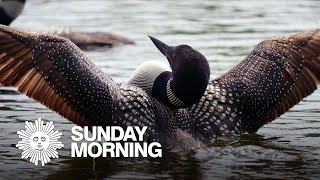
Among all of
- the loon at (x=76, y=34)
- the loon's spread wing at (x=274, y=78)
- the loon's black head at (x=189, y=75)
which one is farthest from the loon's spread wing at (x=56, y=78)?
the loon at (x=76, y=34)

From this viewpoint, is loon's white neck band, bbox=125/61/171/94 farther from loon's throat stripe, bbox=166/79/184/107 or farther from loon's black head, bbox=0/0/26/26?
loon's black head, bbox=0/0/26/26

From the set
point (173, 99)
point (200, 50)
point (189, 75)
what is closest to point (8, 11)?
point (200, 50)

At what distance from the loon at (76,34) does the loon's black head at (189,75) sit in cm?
594

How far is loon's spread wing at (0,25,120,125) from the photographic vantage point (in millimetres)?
6473

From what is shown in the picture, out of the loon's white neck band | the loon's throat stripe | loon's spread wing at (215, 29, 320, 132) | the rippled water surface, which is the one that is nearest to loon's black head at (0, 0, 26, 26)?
the rippled water surface

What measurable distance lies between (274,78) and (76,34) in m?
5.90

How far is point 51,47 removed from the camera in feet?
21.4

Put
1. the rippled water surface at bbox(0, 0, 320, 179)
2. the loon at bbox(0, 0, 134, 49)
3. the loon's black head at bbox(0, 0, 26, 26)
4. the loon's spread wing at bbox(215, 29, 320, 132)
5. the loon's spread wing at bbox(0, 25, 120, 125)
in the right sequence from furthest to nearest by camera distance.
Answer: the loon's black head at bbox(0, 0, 26, 26)
the loon at bbox(0, 0, 134, 49)
the loon's spread wing at bbox(215, 29, 320, 132)
the loon's spread wing at bbox(0, 25, 120, 125)
the rippled water surface at bbox(0, 0, 320, 179)

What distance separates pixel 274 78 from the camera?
711 centimetres

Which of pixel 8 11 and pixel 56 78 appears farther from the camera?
pixel 8 11

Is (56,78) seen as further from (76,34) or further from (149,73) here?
(76,34)

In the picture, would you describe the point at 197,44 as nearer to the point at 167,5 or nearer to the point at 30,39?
the point at 167,5

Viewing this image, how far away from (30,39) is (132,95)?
2.66 feet

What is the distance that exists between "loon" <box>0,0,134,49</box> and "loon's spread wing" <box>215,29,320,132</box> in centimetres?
532
